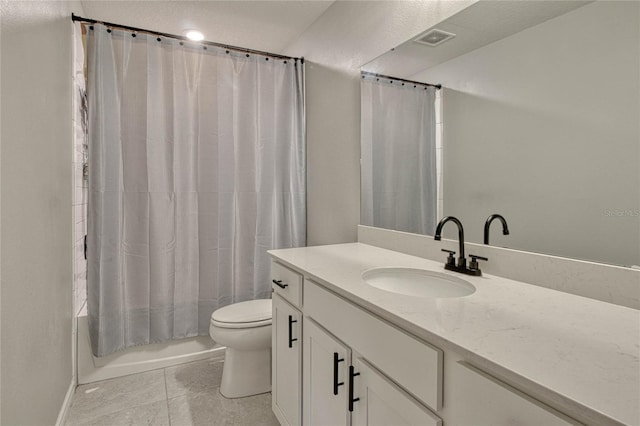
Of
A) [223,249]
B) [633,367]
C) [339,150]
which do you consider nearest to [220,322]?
[223,249]

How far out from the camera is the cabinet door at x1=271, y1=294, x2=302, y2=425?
1.47 meters

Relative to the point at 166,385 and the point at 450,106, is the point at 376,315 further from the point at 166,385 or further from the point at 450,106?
the point at 166,385

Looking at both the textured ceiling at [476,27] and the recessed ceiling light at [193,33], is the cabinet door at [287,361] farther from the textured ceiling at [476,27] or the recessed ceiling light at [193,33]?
the recessed ceiling light at [193,33]

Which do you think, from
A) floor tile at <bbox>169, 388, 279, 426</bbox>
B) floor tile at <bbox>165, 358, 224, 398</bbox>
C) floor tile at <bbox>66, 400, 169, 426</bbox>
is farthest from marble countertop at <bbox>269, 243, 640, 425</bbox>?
floor tile at <bbox>165, 358, 224, 398</bbox>

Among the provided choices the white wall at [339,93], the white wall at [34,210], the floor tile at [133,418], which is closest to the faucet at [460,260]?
the white wall at [339,93]

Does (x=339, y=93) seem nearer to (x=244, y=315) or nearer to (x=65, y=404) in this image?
(x=244, y=315)

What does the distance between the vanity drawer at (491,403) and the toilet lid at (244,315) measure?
1.44 m

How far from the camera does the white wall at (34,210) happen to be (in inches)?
41.4

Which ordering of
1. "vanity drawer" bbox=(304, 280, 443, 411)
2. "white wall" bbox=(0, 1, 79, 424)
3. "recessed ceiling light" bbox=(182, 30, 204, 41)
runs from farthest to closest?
1. "recessed ceiling light" bbox=(182, 30, 204, 41)
2. "white wall" bbox=(0, 1, 79, 424)
3. "vanity drawer" bbox=(304, 280, 443, 411)

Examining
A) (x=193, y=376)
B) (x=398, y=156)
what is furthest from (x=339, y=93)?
(x=193, y=376)

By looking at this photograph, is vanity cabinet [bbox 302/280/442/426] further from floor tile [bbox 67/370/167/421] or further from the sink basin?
floor tile [bbox 67/370/167/421]

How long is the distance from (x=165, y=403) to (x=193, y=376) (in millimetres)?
294

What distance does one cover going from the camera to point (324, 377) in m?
1.25

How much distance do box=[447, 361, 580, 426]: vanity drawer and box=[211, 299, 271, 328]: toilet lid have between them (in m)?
1.44
